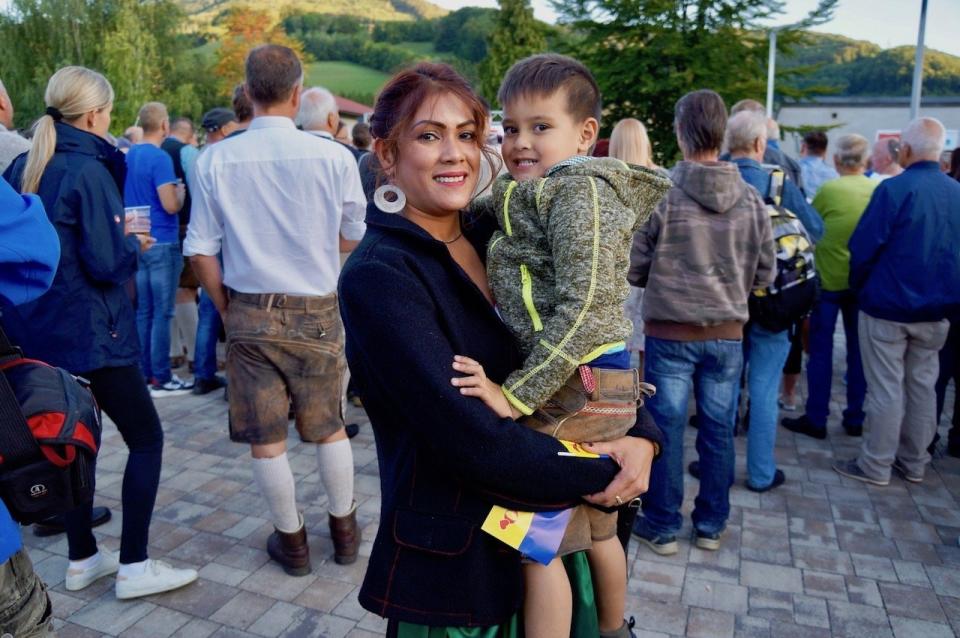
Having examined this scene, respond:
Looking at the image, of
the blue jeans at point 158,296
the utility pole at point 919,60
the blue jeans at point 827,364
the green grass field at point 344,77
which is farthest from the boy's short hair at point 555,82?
the green grass field at point 344,77

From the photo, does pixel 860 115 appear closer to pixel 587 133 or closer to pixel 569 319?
pixel 587 133

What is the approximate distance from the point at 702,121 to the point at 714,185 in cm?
36

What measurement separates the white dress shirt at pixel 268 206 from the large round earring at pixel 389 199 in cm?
188

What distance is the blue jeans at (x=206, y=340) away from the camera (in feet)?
20.4

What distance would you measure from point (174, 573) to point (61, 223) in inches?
65.1

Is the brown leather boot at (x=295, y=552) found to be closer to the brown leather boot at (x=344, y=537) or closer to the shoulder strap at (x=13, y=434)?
the brown leather boot at (x=344, y=537)

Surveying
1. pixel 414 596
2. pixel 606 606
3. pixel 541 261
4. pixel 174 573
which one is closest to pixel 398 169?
pixel 541 261

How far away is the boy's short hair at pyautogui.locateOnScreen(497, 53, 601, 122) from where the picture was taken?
204 centimetres

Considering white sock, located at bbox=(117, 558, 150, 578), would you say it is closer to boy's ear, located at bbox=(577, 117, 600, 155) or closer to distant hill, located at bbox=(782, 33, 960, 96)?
boy's ear, located at bbox=(577, 117, 600, 155)

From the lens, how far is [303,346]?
3.39 m

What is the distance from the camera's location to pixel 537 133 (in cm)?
205

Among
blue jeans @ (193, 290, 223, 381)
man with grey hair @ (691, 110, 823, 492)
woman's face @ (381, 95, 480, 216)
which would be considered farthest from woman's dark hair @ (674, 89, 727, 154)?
blue jeans @ (193, 290, 223, 381)

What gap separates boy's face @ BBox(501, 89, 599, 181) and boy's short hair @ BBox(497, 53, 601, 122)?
2cm

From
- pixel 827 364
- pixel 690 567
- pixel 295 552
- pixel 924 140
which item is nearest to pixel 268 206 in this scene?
pixel 295 552
